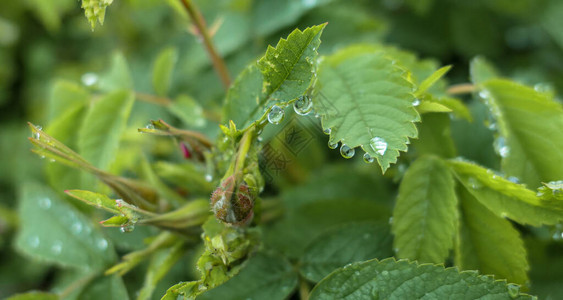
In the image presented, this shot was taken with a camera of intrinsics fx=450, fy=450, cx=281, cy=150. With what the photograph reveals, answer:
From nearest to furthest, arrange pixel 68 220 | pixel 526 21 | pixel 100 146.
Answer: pixel 100 146, pixel 68 220, pixel 526 21

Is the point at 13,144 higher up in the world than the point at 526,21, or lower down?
higher up

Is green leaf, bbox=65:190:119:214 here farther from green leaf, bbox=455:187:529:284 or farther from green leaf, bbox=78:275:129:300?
green leaf, bbox=455:187:529:284

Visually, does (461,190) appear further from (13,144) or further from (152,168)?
(13,144)

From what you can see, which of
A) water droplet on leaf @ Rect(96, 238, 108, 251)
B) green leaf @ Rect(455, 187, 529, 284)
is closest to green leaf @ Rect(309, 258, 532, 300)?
green leaf @ Rect(455, 187, 529, 284)

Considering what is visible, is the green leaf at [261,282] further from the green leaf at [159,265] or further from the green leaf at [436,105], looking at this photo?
the green leaf at [436,105]

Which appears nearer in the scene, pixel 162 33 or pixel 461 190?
pixel 461 190

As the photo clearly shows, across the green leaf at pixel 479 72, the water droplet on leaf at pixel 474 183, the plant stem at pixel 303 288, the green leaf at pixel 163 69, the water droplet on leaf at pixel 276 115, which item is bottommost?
the plant stem at pixel 303 288

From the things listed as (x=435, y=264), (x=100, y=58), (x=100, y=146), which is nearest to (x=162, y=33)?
(x=100, y=58)

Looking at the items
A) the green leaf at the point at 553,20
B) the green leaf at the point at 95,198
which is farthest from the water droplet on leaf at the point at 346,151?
the green leaf at the point at 553,20
